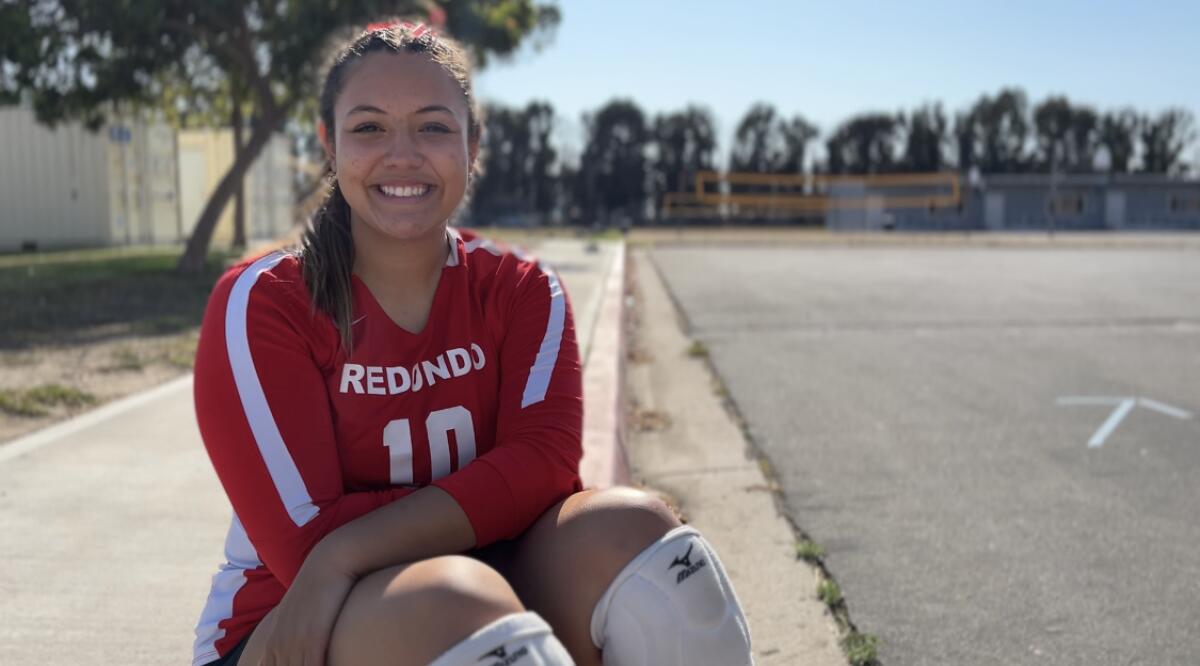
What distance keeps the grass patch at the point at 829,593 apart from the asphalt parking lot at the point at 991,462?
4 centimetres

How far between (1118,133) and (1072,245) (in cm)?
6549

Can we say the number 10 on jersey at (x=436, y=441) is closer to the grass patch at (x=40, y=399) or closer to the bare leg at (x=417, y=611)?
the bare leg at (x=417, y=611)

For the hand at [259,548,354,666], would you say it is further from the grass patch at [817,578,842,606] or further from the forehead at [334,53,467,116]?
the grass patch at [817,578,842,606]

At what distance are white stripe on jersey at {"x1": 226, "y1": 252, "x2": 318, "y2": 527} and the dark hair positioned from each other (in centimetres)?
16

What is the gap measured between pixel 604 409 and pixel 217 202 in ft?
38.2

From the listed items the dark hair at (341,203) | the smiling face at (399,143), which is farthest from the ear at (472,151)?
the smiling face at (399,143)

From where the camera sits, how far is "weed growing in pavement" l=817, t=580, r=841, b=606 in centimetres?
310

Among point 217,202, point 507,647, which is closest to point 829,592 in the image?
point 507,647

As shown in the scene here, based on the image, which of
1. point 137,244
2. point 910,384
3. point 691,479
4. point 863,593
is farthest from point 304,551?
point 137,244

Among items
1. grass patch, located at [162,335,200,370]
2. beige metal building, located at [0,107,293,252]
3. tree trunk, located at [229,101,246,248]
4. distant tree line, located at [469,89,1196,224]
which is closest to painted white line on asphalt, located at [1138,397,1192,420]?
grass patch, located at [162,335,200,370]

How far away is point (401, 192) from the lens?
2096 mm

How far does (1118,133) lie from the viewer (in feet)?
289

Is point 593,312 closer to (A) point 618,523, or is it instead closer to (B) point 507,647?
(A) point 618,523

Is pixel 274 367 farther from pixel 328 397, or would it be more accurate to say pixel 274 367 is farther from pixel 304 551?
pixel 304 551
